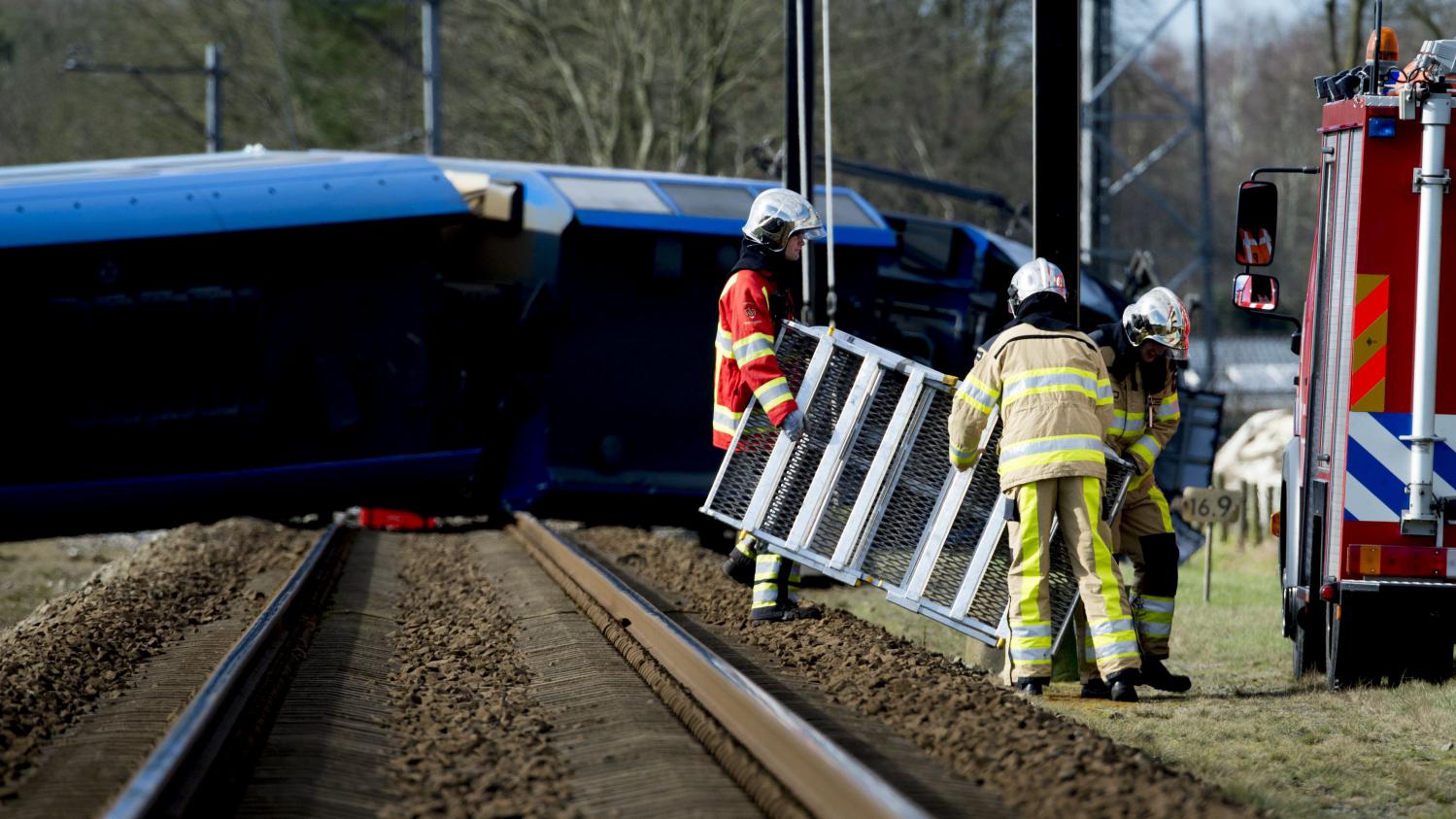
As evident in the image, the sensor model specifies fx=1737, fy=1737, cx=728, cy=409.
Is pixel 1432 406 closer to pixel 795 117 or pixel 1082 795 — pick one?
pixel 1082 795

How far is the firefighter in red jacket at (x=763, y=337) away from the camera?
8234mm

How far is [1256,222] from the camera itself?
27.3ft

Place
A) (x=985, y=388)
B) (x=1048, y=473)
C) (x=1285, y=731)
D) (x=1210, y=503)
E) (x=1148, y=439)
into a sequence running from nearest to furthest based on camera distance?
(x=1285, y=731)
(x=1048, y=473)
(x=985, y=388)
(x=1148, y=439)
(x=1210, y=503)

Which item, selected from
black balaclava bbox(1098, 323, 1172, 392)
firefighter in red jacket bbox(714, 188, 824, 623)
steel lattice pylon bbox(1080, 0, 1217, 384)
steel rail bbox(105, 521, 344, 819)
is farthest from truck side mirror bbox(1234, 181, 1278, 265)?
steel lattice pylon bbox(1080, 0, 1217, 384)

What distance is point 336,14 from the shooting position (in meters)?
38.7

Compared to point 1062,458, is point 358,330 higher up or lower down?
higher up

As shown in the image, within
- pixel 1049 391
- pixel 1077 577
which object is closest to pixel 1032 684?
pixel 1077 577

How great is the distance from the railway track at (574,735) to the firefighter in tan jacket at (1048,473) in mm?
1279

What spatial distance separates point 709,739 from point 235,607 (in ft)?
16.6

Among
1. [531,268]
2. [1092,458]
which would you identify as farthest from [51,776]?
[531,268]

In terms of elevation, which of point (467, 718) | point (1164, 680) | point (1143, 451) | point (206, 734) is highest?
point (1143, 451)

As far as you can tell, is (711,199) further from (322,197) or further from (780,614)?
(780,614)

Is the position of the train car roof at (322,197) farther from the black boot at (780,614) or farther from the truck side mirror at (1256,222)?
the truck side mirror at (1256,222)

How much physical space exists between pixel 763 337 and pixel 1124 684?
232 centimetres
